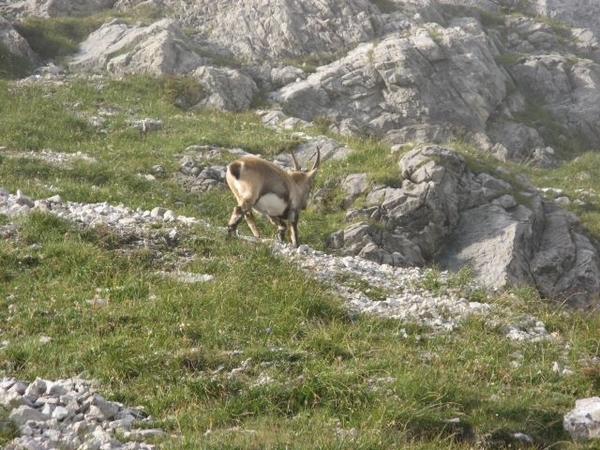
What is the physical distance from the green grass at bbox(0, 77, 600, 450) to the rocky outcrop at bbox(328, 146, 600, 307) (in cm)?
558

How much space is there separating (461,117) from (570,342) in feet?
87.5

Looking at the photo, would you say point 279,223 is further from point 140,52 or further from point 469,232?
point 140,52

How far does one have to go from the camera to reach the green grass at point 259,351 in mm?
7410

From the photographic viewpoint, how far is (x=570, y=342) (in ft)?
33.0

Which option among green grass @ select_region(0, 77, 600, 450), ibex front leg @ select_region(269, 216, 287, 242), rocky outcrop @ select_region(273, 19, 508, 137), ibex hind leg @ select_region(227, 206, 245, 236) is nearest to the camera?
green grass @ select_region(0, 77, 600, 450)

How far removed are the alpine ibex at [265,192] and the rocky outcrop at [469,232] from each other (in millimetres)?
1804

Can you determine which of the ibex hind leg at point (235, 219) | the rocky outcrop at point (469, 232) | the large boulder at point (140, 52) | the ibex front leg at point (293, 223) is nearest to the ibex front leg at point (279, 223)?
the ibex front leg at point (293, 223)

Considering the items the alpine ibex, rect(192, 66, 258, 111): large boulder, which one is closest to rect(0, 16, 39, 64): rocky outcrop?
rect(192, 66, 258, 111): large boulder

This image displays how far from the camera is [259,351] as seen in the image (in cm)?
879

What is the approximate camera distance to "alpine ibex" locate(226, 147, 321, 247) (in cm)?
1496

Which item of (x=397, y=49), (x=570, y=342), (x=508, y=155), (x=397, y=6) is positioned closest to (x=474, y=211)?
(x=570, y=342)

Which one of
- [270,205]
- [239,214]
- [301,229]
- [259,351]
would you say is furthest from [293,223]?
[259,351]

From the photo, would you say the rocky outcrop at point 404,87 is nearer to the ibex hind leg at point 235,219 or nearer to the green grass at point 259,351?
the ibex hind leg at point 235,219

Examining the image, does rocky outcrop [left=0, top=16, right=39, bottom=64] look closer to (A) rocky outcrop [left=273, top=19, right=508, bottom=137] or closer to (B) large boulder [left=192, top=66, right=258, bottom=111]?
(B) large boulder [left=192, top=66, right=258, bottom=111]
